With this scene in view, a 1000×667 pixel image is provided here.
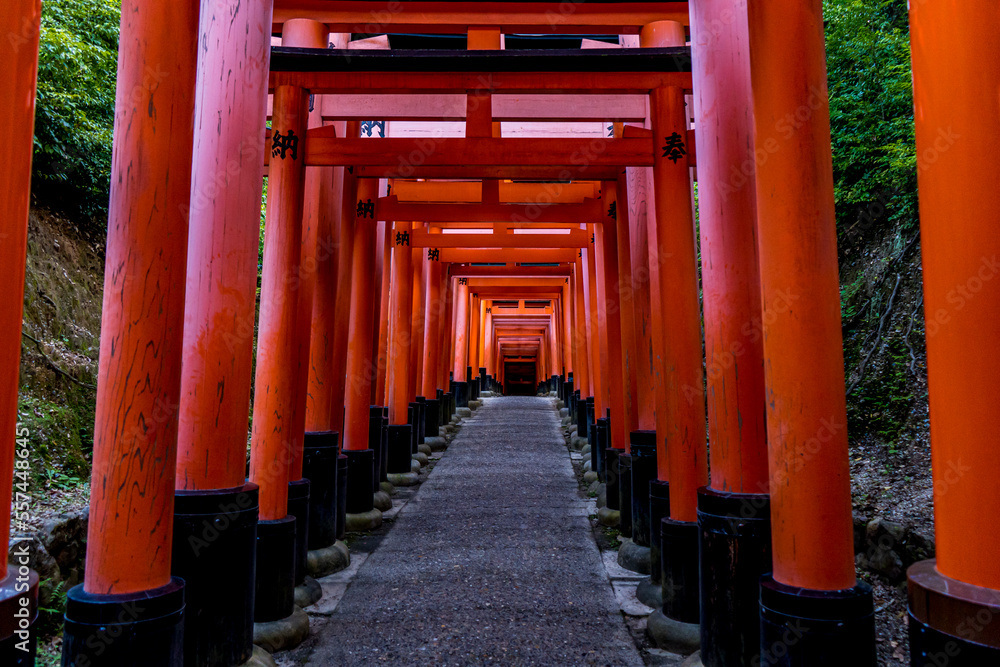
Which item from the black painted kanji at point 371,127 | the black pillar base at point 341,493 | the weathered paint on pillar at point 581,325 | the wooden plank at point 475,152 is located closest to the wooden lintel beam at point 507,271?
the weathered paint on pillar at point 581,325

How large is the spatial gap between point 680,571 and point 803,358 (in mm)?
1905

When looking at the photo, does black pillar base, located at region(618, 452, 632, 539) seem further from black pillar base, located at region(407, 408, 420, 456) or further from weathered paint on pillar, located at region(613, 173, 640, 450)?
black pillar base, located at region(407, 408, 420, 456)

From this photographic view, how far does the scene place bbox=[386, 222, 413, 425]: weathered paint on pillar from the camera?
916 cm

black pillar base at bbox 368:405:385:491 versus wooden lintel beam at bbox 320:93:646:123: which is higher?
wooden lintel beam at bbox 320:93:646:123

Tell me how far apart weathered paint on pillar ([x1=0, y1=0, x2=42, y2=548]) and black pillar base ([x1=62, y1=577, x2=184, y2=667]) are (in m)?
0.64

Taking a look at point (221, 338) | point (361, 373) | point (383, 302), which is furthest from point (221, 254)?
point (383, 302)

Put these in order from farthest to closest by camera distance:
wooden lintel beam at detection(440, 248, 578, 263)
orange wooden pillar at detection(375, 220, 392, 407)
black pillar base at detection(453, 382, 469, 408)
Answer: black pillar base at detection(453, 382, 469, 408) < wooden lintel beam at detection(440, 248, 578, 263) < orange wooden pillar at detection(375, 220, 392, 407)

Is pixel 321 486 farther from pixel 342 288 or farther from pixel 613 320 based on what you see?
pixel 613 320

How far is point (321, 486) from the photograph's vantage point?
5.29 metres

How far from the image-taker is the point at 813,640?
223 centimetres

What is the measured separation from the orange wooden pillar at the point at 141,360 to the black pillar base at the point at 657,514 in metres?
2.97

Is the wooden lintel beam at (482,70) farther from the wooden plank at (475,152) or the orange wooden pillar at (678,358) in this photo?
the wooden plank at (475,152)

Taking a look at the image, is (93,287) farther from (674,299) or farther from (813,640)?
(813,640)

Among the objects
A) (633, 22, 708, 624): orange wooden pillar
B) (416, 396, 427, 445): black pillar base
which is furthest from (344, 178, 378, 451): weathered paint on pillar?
(416, 396, 427, 445): black pillar base
